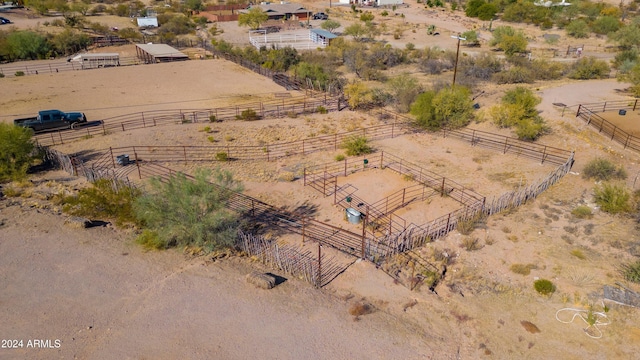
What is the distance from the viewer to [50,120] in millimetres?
31125

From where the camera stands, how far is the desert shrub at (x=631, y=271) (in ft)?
52.8

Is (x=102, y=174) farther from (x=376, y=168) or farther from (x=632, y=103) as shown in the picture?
(x=632, y=103)

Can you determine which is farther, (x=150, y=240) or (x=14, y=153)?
(x=14, y=153)

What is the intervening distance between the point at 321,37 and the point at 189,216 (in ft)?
160

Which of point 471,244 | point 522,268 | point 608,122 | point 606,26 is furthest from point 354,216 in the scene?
point 606,26

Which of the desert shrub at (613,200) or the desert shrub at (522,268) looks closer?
the desert shrub at (522,268)

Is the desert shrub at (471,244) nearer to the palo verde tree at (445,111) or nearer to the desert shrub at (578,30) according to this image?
the palo verde tree at (445,111)

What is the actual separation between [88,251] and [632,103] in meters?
36.8

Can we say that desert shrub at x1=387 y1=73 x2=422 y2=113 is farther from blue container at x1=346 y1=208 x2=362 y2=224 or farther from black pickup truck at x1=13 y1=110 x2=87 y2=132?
black pickup truck at x1=13 y1=110 x2=87 y2=132

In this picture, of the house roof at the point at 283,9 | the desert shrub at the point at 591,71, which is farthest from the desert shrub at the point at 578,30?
the house roof at the point at 283,9

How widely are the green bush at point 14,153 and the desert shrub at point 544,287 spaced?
2424cm

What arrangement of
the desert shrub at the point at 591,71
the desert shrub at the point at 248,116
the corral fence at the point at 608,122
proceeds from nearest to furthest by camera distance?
the corral fence at the point at 608,122 → the desert shrub at the point at 248,116 → the desert shrub at the point at 591,71

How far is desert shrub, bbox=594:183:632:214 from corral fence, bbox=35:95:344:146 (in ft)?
65.7

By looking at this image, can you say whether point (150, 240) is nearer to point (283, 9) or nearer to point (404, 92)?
point (404, 92)
